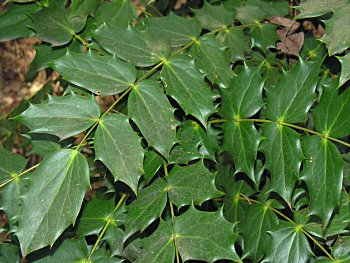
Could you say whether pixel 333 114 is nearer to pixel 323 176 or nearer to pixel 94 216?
pixel 323 176

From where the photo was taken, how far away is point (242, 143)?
5.09ft

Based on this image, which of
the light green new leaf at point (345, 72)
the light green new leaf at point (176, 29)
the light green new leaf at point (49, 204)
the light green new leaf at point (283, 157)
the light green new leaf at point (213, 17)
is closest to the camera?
the light green new leaf at point (345, 72)

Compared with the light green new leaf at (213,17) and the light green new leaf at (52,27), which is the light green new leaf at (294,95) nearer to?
the light green new leaf at (213,17)

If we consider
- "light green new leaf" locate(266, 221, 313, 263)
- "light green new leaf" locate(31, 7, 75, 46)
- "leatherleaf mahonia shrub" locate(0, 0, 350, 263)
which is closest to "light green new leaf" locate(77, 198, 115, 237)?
"leatherleaf mahonia shrub" locate(0, 0, 350, 263)

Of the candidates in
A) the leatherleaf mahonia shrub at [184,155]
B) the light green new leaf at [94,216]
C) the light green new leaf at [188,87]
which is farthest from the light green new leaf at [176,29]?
the light green new leaf at [94,216]

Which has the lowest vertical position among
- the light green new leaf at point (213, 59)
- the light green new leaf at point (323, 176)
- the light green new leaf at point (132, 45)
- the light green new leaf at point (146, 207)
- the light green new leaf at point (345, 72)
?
the light green new leaf at point (146, 207)

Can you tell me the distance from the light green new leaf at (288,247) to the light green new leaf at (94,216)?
0.45 m

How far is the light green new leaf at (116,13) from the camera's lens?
6.18 ft

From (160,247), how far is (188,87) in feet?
1.39

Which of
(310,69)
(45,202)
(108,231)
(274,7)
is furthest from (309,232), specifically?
(274,7)

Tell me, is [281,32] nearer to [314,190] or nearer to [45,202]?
[314,190]

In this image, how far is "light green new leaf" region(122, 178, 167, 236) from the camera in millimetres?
1478

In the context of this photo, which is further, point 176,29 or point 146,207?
point 176,29

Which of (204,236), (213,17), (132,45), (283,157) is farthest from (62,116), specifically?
(213,17)
